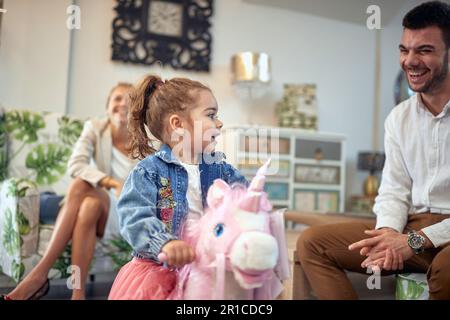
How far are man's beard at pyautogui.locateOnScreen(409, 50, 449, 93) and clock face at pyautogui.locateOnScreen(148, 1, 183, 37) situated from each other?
1863mm

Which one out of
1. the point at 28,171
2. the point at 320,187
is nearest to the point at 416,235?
the point at 28,171

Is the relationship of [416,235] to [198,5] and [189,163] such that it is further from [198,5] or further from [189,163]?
[198,5]

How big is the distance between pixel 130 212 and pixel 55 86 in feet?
6.11

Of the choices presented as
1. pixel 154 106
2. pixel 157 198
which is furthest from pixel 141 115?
pixel 157 198

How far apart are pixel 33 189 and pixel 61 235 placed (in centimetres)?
20

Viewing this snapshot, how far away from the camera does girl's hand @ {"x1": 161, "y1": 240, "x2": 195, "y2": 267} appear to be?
0.60 m

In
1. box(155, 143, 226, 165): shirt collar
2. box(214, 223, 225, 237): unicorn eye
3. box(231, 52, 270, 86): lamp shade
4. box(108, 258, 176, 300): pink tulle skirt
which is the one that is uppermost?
box(231, 52, 270, 86): lamp shade

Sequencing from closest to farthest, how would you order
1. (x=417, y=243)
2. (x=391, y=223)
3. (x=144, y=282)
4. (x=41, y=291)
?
(x=144, y=282) → (x=417, y=243) → (x=391, y=223) → (x=41, y=291)

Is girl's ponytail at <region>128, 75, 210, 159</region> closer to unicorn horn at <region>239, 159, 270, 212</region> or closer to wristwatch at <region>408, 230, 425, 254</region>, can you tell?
unicorn horn at <region>239, 159, 270, 212</region>

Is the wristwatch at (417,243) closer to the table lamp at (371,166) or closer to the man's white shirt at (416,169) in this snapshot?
the man's white shirt at (416,169)

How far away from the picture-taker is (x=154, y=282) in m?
0.67

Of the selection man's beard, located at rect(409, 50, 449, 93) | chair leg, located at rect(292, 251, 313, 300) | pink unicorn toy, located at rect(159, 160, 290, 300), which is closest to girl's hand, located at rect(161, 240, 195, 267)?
pink unicorn toy, located at rect(159, 160, 290, 300)

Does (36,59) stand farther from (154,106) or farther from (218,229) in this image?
(218,229)

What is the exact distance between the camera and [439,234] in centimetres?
98
